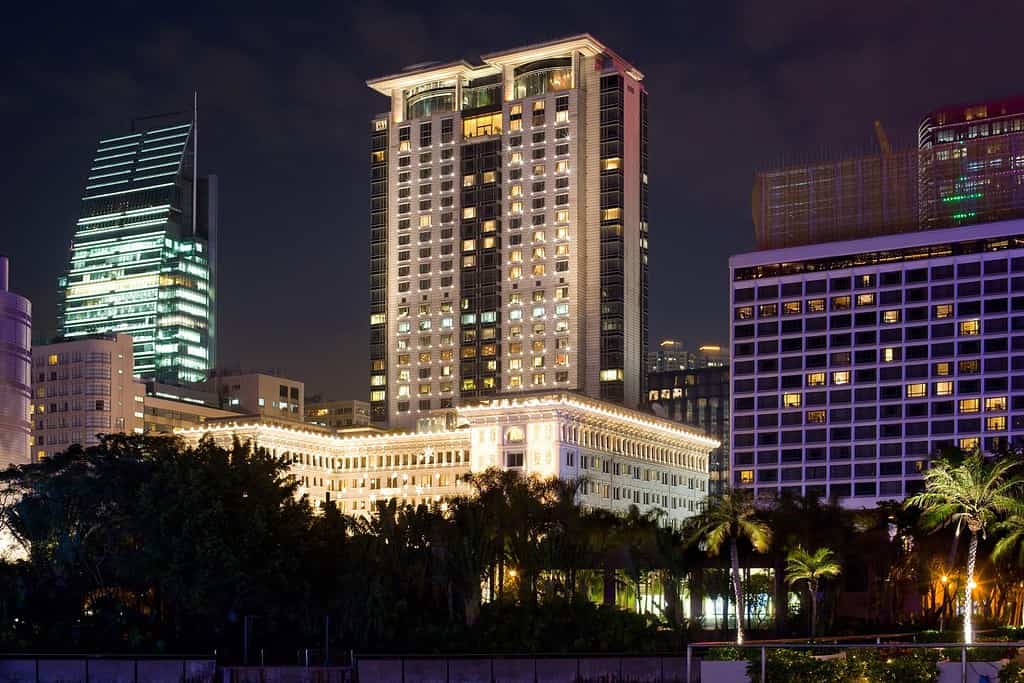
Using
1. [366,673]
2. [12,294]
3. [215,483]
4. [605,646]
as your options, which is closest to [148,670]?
[366,673]

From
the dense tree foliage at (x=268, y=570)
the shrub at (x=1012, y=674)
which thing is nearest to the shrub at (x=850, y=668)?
the shrub at (x=1012, y=674)

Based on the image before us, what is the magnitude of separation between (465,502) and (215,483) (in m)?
24.5

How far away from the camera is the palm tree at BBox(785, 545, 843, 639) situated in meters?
122

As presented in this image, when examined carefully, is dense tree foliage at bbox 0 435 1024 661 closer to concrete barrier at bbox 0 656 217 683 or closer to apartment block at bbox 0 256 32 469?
concrete barrier at bbox 0 656 217 683

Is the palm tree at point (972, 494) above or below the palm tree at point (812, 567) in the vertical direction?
above

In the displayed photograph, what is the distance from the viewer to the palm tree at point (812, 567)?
121625mm

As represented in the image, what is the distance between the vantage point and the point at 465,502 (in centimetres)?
12750

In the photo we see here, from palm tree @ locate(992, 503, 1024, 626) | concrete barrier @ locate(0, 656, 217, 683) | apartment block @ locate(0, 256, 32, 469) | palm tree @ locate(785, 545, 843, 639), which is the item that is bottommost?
concrete barrier @ locate(0, 656, 217, 683)

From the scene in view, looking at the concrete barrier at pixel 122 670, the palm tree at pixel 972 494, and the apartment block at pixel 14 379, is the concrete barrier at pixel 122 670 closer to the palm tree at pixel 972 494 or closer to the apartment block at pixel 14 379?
the palm tree at pixel 972 494

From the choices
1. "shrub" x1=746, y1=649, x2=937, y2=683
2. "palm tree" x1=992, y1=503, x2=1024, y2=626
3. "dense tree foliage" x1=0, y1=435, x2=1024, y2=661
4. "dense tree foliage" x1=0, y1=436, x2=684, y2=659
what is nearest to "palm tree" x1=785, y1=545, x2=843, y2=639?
"dense tree foliage" x1=0, y1=435, x2=1024, y2=661

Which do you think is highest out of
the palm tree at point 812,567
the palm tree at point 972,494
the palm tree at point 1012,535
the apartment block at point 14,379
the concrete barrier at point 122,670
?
the apartment block at point 14,379

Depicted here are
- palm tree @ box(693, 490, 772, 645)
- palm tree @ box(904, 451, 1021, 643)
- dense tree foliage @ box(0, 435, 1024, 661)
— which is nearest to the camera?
palm tree @ box(904, 451, 1021, 643)

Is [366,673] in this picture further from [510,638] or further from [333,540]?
[333,540]

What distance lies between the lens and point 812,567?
123m
